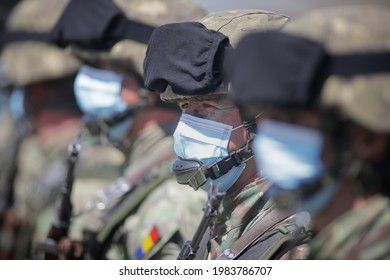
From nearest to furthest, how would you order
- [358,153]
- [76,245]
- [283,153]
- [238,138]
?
[358,153]
[283,153]
[238,138]
[76,245]

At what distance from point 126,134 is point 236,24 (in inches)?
70.0

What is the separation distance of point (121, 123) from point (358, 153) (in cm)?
285

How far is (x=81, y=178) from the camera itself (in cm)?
673

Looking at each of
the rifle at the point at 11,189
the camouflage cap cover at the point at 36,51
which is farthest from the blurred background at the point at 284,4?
the rifle at the point at 11,189

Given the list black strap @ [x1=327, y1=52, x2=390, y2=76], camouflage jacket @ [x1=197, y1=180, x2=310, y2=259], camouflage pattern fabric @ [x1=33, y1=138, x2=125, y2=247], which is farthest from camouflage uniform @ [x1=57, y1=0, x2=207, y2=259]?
black strap @ [x1=327, y1=52, x2=390, y2=76]

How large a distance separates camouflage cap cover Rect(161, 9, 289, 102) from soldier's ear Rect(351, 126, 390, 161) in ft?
3.55

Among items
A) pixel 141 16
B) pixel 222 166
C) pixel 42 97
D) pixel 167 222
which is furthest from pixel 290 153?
pixel 42 97

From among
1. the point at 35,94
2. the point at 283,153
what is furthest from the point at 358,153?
the point at 35,94

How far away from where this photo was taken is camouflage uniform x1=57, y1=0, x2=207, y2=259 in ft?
17.8

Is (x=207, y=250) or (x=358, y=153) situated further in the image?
(x=207, y=250)

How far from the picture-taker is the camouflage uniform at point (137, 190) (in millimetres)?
5418

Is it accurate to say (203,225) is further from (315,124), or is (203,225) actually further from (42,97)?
(42,97)

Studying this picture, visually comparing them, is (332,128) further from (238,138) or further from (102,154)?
(102,154)
